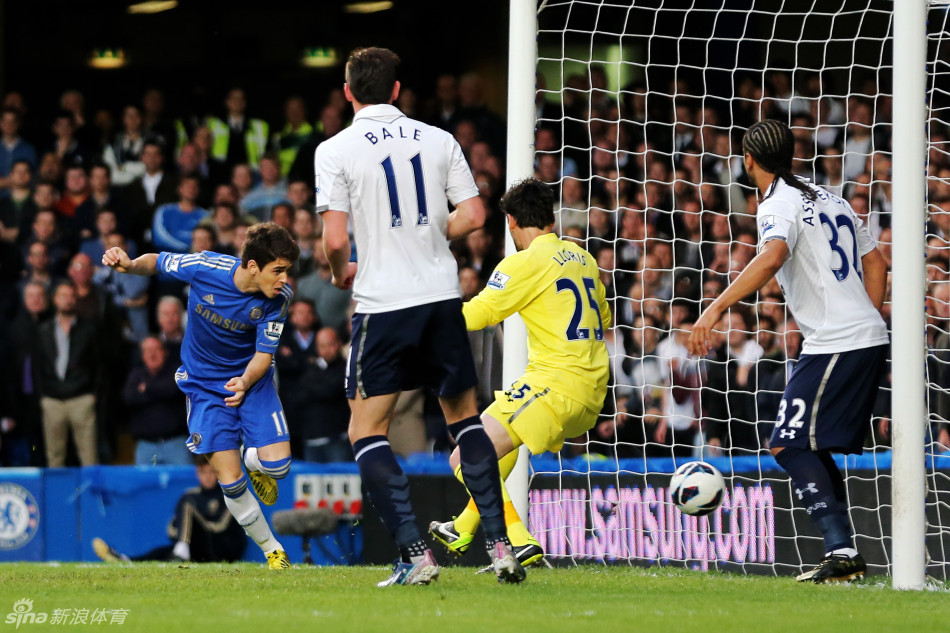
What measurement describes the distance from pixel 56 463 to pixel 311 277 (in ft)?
9.21

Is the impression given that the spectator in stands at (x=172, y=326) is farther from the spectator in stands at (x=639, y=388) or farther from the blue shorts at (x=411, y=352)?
the blue shorts at (x=411, y=352)

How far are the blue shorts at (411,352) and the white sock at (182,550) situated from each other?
5.69m

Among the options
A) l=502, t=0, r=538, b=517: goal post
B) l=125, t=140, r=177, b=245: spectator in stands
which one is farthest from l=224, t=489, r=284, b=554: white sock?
l=125, t=140, r=177, b=245: spectator in stands

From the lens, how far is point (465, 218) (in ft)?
18.0

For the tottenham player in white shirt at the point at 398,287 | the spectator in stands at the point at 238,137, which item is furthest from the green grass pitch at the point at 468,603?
the spectator in stands at the point at 238,137

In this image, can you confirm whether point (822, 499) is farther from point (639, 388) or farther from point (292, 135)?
point (292, 135)

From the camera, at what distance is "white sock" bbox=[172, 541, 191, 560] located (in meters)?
10.5

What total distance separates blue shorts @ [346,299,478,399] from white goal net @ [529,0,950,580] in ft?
6.90

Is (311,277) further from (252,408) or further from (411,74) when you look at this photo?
(252,408)

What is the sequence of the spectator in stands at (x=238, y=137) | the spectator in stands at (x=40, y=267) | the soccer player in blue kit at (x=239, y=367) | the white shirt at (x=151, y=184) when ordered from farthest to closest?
the spectator in stands at (x=238, y=137), the white shirt at (x=151, y=184), the spectator in stands at (x=40, y=267), the soccer player in blue kit at (x=239, y=367)

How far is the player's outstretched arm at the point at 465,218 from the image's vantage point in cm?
549

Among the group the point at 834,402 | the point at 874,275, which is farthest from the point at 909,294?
the point at 834,402

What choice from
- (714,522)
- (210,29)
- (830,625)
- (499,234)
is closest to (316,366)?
(499,234)

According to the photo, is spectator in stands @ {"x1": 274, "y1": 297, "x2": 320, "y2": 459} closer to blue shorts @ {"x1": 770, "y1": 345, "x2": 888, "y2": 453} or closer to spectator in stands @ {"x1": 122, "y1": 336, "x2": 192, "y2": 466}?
spectator in stands @ {"x1": 122, "y1": 336, "x2": 192, "y2": 466}
